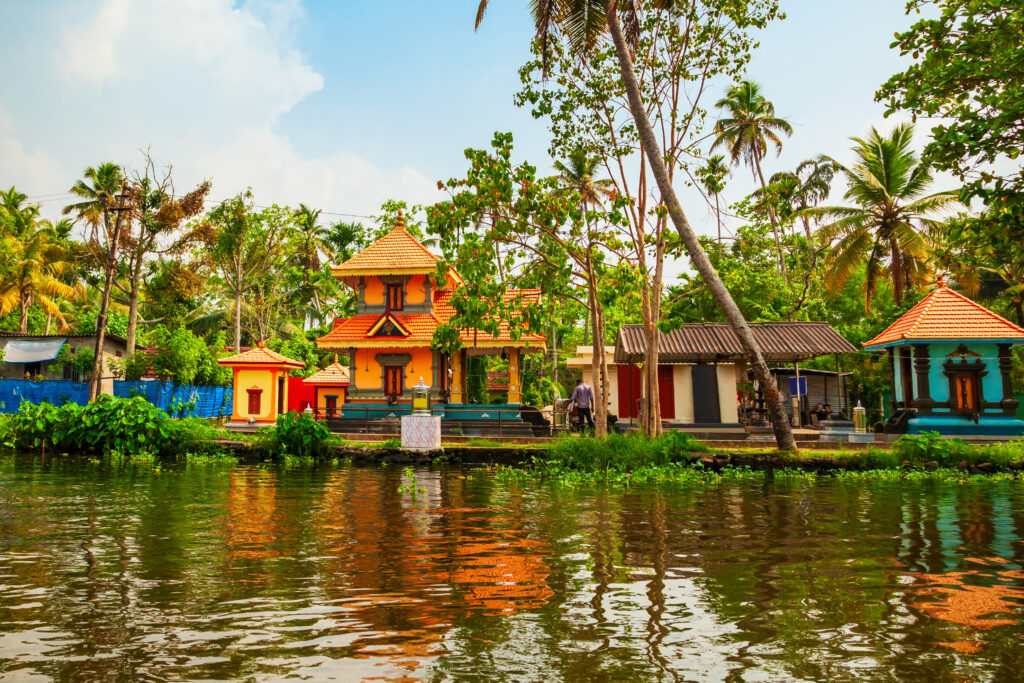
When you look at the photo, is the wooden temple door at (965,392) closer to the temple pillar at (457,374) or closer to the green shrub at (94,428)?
the temple pillar at (457,374)

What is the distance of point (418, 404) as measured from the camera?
78.9ft

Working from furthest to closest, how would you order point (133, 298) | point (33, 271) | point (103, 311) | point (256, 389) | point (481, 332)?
point (33, 271) → point (133, 298) → point (256, 389) → point (481, 332) → point (103, 311)

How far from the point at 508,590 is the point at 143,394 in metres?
28.8

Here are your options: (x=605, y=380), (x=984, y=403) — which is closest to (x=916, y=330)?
(x=984, y=403)

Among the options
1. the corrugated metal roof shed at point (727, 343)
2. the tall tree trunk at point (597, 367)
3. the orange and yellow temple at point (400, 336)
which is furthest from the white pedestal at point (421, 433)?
the corrugated metal roof shed at point (727, 343)

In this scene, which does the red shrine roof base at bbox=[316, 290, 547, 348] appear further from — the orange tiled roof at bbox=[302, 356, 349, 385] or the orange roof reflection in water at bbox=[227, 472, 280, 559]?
the orange roof reflection in water at bbox=[227, 472, 280, 559]

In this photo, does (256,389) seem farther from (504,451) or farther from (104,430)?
(504,451)

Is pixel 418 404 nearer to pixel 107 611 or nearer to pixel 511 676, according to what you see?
pixel 107 611

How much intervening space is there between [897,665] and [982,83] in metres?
9.89

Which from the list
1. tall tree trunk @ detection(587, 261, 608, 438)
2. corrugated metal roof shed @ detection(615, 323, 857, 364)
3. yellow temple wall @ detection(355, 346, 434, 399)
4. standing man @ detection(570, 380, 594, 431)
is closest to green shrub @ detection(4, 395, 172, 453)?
yellow temple wall @ detection(355, 346, 434, 399)

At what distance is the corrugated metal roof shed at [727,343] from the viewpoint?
23.2m

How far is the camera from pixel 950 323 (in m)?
22.3

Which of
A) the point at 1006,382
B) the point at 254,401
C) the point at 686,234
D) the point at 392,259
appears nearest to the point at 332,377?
the point at 254,401

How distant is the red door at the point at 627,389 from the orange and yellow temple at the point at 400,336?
3.21m
